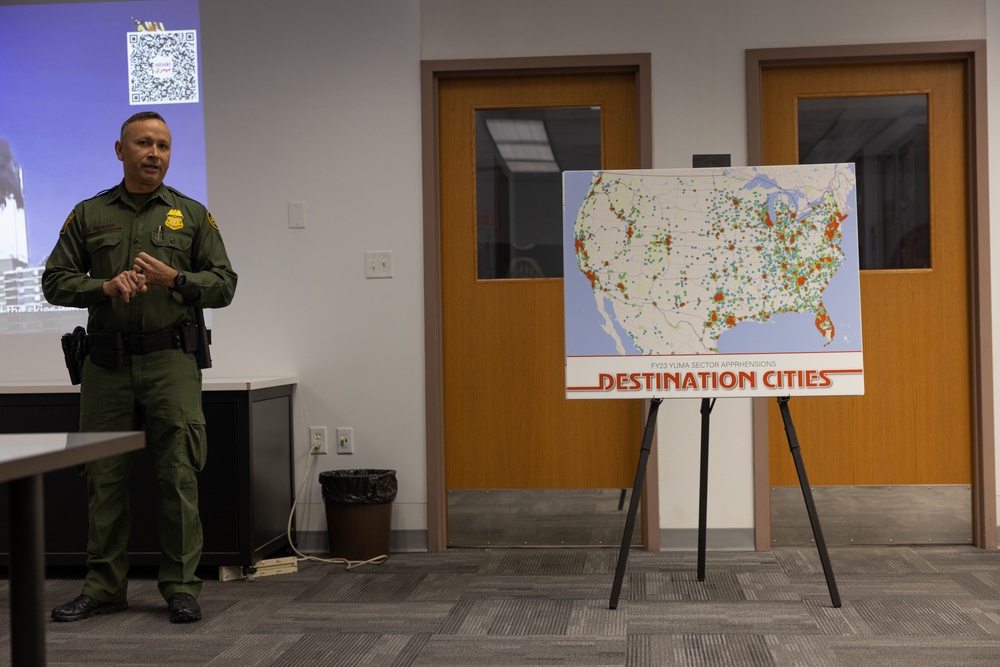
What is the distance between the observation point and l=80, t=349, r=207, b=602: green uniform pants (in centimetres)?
332

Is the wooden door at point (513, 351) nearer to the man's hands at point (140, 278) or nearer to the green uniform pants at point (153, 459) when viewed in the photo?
the green uniform pants at point (153, 459)

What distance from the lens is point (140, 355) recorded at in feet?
10.9

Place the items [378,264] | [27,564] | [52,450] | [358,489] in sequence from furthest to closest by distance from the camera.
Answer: [378,264], [358,489], [27,564], [52,450]

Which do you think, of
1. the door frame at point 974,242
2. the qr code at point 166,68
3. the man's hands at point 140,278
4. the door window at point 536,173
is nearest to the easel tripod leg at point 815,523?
the door frame at point 974,242

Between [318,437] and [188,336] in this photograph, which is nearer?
[188,336]

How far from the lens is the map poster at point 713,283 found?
10.8 ft

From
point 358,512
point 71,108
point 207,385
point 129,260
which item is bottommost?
point 358,512

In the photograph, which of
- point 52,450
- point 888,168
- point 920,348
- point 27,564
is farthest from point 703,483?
point 52,450

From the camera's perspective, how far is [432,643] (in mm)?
2949

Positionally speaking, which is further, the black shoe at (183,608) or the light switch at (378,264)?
the light switch at (378,264)

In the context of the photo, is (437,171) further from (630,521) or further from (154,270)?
(630,521)

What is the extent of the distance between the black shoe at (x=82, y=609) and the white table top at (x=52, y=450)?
174 cm

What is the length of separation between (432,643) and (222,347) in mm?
1979

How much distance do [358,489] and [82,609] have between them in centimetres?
117
